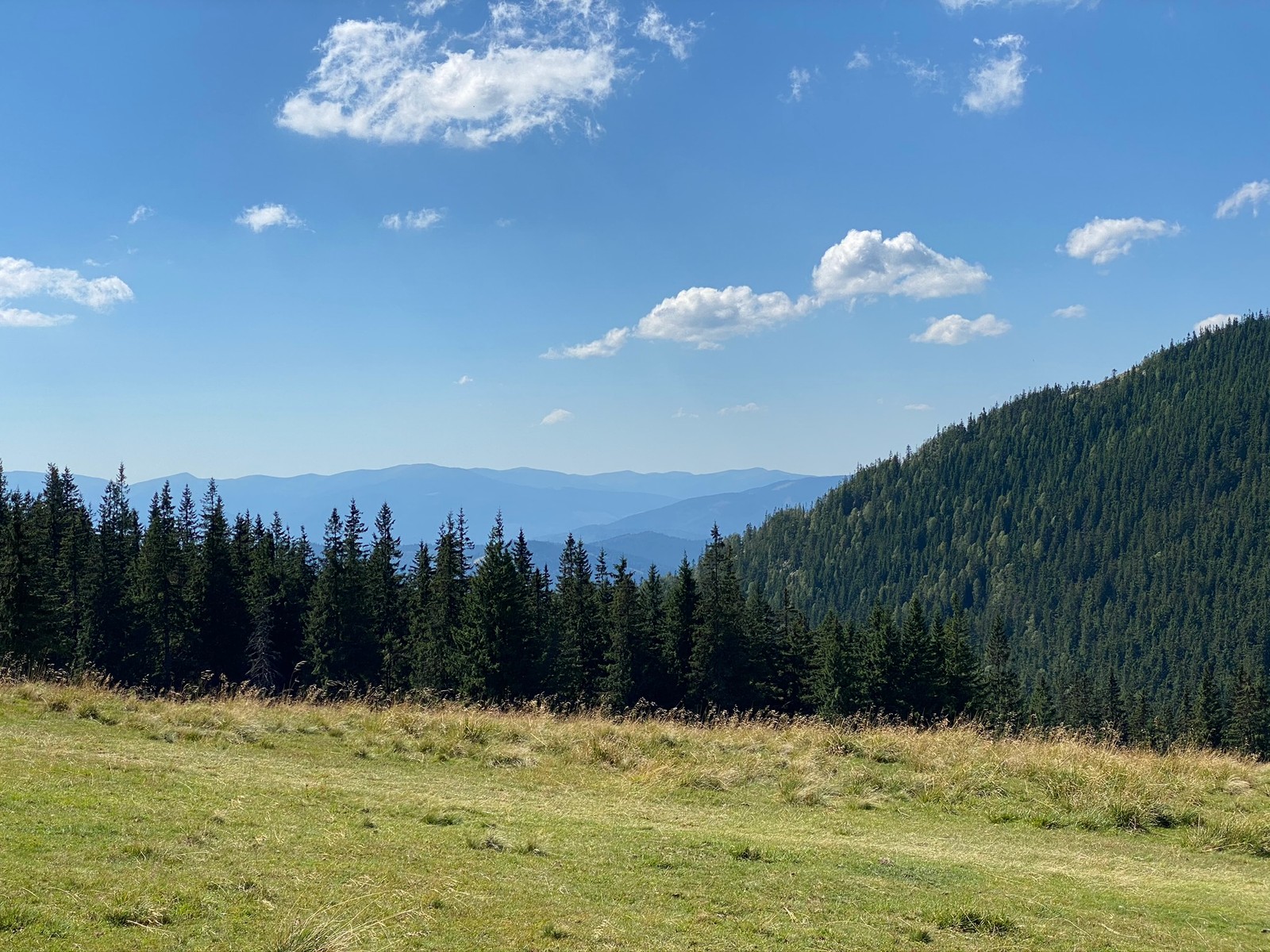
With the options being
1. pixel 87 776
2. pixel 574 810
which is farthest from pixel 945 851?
pixel 87 776

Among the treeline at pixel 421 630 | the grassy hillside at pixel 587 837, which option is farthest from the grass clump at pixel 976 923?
the treeline at pixel 421 630

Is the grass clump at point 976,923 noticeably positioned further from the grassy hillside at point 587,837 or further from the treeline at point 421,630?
the treeline at point 421,630

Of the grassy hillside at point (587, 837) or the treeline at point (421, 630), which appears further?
the treeline at point (421, 630)

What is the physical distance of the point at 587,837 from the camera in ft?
33.8

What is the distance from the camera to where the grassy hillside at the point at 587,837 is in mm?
6922

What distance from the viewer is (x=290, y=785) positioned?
A: 11.6m

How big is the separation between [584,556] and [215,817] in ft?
229

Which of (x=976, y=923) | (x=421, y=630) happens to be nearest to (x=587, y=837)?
(x=976, y=923)

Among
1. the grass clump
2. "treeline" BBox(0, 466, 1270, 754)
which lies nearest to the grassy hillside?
the grass clump

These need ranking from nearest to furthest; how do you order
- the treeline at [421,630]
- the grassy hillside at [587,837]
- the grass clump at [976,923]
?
the grassy hillside at [587,837]
the grass clump at [976,923]
the treeline at [421,630]

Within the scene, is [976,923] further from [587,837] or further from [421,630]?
[421,630]

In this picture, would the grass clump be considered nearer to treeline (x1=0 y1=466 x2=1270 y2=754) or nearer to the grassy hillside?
the grassy hillside

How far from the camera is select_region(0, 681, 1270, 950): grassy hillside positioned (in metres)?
6.92

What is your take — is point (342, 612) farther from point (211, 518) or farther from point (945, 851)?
point (945, 851)
